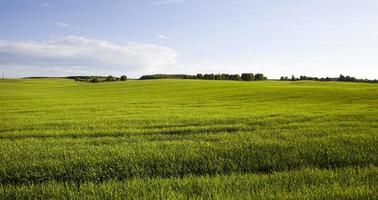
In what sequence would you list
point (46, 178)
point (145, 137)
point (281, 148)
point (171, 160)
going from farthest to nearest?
point (145, 137)
point (281, 148)
point (171, 160)
point (46, 178)

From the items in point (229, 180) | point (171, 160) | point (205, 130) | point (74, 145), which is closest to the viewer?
point (229, 180)

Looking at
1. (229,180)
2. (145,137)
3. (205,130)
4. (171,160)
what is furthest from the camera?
(205,130)

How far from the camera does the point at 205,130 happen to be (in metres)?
16.5

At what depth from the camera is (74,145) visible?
1246 centimetres

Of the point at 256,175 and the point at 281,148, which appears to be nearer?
the point at 256,175

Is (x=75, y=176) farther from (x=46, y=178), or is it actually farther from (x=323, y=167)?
(x=323, y=167)

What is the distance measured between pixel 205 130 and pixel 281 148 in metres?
5.77

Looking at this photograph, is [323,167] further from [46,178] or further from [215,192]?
[46,178]

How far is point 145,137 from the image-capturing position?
14328mm

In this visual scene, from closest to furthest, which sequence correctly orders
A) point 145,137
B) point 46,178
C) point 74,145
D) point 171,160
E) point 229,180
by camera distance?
point 229,180 < point 46,178 < point 171,160 < point 74,145 < point 145,137

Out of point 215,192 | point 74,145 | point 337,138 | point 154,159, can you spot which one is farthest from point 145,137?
point 215,192

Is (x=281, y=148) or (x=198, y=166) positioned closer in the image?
(x=198, y=166)

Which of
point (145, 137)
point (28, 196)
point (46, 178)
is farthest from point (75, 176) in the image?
point (145, 137)

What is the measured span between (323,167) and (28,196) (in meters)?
6.46
